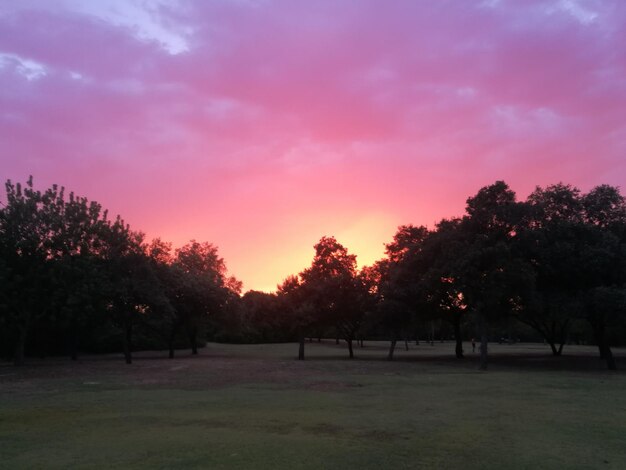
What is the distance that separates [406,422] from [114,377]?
17.3 meters

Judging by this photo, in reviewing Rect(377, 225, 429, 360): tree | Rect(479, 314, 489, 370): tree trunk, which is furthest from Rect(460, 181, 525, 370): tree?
Rect(377, 225, 429, 360): tree

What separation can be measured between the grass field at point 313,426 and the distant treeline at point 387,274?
33.3 feet

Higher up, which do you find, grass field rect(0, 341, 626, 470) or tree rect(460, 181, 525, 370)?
tree rect(460, 181, 525, 370)

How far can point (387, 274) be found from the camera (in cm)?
4403

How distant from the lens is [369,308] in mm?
44219

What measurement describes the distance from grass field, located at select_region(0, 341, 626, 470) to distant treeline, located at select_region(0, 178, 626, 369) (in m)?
10.1

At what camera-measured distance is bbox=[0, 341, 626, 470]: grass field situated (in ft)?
28.2

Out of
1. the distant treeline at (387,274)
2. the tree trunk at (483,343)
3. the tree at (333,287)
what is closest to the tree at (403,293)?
the distant treeline at (387,274)

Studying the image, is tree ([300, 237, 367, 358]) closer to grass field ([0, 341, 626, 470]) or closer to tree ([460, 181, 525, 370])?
tree ([460, 181, 525, 370])

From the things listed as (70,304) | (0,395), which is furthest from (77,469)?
(70,304)

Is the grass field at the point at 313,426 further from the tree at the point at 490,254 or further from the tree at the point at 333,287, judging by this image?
the tree at the point at 333,287

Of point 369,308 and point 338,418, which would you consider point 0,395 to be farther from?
point 369,308

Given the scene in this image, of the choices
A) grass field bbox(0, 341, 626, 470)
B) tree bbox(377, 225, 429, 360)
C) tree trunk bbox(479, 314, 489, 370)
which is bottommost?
grass field bbox(0, 341, 626, 470)

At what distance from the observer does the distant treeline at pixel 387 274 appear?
99.1ft
